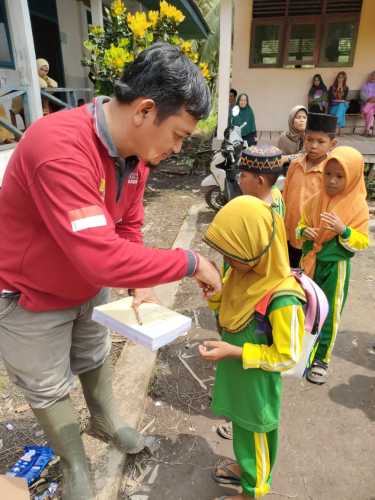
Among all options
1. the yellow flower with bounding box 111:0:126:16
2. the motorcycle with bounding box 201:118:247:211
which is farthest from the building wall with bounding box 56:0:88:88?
the motorcycle with bounding box 201:118:247:211

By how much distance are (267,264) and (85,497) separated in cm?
137

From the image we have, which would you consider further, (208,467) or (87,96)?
(87,96)

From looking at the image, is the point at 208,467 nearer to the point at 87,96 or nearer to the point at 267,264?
the point at 267,264

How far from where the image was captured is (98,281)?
123 cm

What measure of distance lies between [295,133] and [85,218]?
10.8 feet

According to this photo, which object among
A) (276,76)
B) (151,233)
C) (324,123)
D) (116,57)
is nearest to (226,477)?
(324,123)

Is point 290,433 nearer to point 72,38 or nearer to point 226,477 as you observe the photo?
point 226,477

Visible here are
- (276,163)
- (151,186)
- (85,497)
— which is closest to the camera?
(85,497)

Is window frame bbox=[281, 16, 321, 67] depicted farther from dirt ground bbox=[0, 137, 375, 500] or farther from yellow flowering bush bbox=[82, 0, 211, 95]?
dirt ground bbox=[0, 137, 375, 500]

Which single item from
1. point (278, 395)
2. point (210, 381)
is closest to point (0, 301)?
point (278, 395)

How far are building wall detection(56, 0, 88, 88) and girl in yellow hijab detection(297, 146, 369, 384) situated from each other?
7566 mm

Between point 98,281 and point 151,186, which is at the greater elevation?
point 98,281

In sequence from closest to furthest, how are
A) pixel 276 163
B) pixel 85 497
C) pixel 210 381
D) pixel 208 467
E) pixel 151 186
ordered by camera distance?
pixel 85 497
pixel 208 467
pixel 276 163
pixel 210 381
pixel 151 186

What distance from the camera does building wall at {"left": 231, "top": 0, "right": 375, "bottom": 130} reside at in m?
8.34
